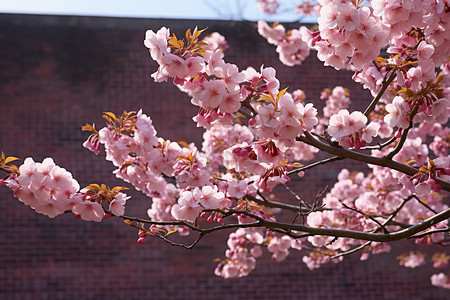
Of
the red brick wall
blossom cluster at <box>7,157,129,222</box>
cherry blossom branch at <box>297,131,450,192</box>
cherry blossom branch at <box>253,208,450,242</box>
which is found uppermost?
the red brick wall

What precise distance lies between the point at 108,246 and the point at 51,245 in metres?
0.61

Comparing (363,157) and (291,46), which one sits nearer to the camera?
(363,157)

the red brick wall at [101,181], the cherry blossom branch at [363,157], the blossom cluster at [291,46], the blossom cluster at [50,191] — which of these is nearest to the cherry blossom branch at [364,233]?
the cherry blossom branch at [363,157]

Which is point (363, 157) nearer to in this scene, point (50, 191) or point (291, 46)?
point (50, 191)

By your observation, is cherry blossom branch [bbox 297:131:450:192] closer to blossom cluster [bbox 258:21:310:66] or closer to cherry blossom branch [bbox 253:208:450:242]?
cherry blossom branch [bbox 253:208:450:242]

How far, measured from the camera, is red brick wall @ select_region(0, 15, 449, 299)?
20.1 ft

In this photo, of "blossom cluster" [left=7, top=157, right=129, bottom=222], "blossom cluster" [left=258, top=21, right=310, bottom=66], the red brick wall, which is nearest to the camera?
"blossom cluster" [left=7, top=157, right=129, bottom=222]

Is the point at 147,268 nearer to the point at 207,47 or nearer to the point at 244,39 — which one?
the point at 244,39

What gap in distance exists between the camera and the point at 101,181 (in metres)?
6.36

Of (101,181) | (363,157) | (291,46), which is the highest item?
(291,46)

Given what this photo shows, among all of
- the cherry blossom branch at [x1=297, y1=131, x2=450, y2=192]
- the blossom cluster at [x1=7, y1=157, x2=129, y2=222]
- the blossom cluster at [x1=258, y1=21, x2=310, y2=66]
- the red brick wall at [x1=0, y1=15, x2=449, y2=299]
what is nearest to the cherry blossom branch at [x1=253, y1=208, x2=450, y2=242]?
the cherry blossom branch at [x1=297, y1=131, x2=450, y2=192]

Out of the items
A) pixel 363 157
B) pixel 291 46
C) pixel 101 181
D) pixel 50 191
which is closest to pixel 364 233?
pixel 363 157

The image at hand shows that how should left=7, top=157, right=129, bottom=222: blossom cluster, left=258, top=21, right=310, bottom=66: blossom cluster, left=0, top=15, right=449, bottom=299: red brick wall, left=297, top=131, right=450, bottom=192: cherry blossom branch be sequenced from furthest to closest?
left=0, top=15, right=449, bottom=299: red brick wall → left=258, top=21, right=310, bottom=66: blossom cluster → left=297, top=131, right=450, bottom=192: cherry blossom branch → left=7, top=157, right=129, bottom=222: blossom cluster

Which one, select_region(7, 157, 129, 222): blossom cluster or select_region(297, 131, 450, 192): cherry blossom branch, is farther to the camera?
select_region(297, 131, 450, 192): cherry blossom branch
